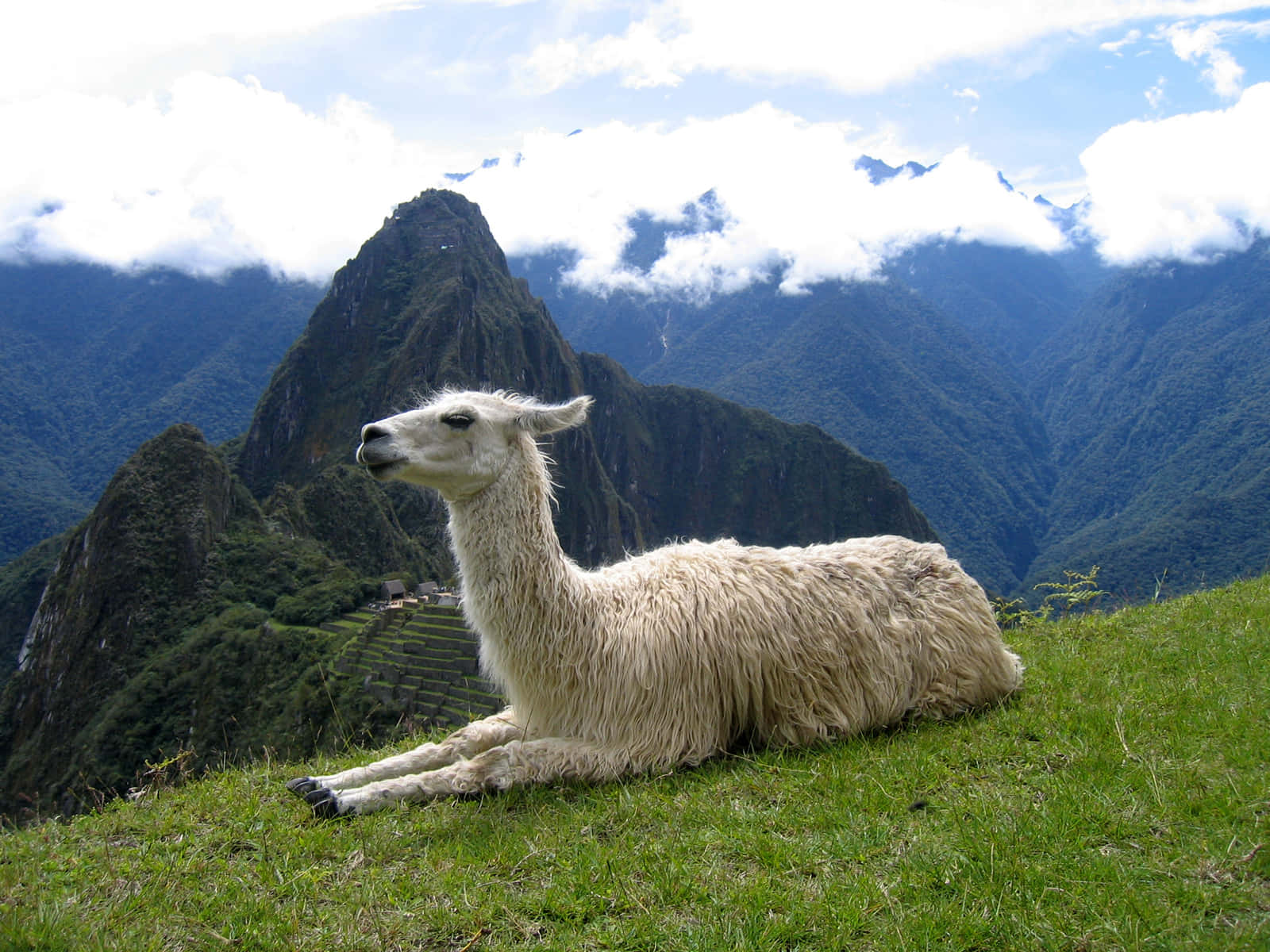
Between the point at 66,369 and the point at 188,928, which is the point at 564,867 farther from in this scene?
the point at 66,369

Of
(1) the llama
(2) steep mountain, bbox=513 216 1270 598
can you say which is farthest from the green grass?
(2) steep mountain, bbox=513 216 1270 598

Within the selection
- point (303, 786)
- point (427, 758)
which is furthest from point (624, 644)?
point (303, 786)

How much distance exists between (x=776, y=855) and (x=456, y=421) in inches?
96.2

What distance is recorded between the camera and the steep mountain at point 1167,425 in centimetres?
7353

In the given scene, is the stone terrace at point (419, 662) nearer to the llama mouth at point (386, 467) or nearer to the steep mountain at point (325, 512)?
the steep mountain at point (325, 512)

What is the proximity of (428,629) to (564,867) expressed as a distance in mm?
32092

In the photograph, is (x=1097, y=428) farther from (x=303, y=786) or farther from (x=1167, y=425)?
(x=303, y=786)

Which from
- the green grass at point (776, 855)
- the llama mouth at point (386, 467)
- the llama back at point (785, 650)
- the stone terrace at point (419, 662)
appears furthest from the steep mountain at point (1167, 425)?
the llama mouth at point (386, 467)

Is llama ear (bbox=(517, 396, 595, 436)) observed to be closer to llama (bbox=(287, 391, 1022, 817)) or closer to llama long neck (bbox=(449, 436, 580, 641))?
llama (bbox=(287, 391, 1022, 817))

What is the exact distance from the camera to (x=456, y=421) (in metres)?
4.09

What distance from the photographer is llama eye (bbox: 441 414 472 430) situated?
408 centimetres

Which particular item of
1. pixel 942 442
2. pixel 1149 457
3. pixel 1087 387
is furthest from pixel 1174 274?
pixel 1149 457

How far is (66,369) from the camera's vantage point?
157 metres

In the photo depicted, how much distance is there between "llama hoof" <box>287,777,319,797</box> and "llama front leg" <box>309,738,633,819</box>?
5cm
